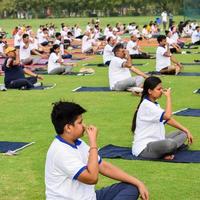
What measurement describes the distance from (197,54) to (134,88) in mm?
10946

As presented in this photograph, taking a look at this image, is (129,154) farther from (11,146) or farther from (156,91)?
(11,146)

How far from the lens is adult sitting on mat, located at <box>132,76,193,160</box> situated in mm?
7332

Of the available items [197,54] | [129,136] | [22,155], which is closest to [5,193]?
[22,155]

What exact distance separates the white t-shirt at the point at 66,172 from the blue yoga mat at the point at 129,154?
3098mm

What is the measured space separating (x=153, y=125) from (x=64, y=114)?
125 inches

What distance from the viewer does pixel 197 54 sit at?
23.8 m

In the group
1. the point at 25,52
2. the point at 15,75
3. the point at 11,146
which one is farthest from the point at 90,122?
the point at 25,52

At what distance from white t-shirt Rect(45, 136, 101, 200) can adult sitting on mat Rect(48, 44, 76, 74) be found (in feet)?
40.2

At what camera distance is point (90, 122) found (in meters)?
10.2

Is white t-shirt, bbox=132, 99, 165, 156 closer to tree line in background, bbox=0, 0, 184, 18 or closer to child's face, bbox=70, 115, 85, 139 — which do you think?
child's face, bbox=70, 115, 85, 139

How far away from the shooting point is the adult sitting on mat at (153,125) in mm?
7332

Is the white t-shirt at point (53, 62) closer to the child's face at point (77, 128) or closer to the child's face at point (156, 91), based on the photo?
the child's face at point (156, 91)

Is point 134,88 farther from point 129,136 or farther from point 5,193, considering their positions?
point 5,193

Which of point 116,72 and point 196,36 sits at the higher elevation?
point 116,72
